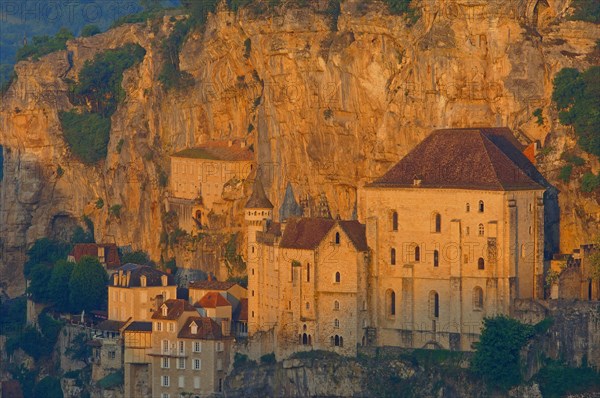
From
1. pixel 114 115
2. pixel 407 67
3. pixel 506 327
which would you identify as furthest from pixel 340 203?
pixel 114 115

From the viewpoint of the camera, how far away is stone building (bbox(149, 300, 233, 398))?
11950 centimetres

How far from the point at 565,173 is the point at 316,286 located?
41.1 ft

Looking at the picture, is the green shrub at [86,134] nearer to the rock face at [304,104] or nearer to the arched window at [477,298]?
the rock face at [304,104]

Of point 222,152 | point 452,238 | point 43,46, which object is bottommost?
point 452,238

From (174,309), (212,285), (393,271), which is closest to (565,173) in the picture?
(393,271)

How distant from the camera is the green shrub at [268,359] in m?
118

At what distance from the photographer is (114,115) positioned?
6019 inches

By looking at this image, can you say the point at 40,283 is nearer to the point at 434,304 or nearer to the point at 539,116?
the point at 434,304

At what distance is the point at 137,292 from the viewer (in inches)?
5022

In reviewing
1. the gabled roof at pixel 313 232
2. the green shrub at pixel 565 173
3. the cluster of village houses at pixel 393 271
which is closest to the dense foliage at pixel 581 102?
the green shrub at pixel 565 173

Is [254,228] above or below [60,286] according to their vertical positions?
above

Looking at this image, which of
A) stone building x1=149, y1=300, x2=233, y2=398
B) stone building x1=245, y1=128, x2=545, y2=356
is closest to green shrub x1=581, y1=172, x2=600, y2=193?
stone building x1=245, y1=128, x2=545, y2=356

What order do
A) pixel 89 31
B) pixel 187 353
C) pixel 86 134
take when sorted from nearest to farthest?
1. pixel 187 353
2. pixel 86 134
3. pixel 89 31

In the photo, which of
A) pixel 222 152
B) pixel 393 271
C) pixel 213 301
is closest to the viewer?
pixel 393 271
